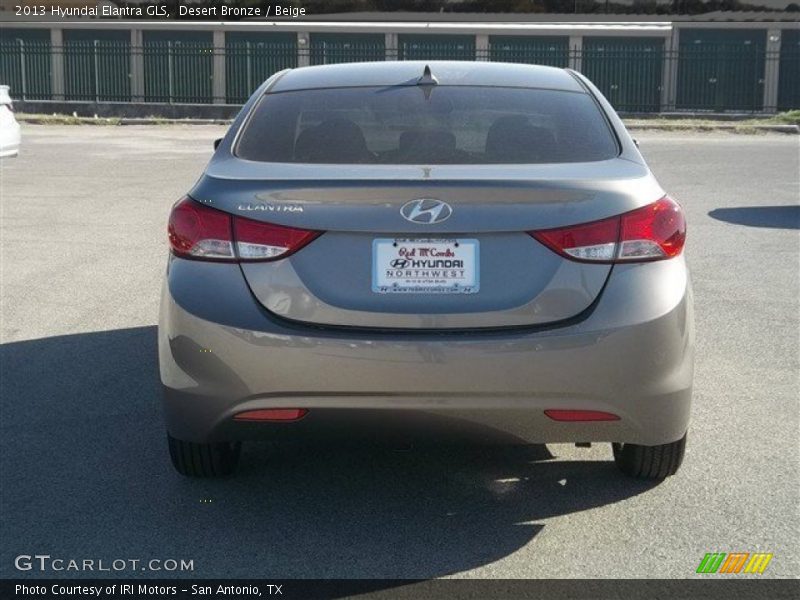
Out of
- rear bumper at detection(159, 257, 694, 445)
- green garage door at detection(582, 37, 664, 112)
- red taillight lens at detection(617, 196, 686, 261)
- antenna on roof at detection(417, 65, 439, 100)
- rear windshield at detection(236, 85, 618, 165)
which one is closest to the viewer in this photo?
rear bumper at detection(159, 257, 694, 445)

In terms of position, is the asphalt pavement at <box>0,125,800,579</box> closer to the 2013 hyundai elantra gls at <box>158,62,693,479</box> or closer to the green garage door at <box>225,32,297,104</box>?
the 2013 hyundai elantra gls at <box>158,62,693,479</box>

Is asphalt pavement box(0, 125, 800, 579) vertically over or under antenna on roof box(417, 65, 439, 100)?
under

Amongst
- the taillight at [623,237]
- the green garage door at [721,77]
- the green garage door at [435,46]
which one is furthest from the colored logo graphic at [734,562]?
the green garage door at [435,46]

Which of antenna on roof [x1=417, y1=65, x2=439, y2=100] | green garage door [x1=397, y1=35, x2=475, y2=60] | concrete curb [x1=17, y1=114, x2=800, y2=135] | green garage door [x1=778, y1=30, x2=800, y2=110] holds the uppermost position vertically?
antenna on roof [x1=417, y1=65, x2=439, y2=100]

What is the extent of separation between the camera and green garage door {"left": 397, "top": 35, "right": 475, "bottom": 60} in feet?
129

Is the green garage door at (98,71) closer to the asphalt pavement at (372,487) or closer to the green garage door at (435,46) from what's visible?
the green garage door at (435,46)

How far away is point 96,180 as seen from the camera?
17.5 metres

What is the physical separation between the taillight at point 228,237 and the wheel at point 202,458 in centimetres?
81

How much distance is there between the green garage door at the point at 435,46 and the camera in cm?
3931

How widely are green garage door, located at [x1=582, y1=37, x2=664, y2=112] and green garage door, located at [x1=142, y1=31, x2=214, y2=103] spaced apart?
11.1 metres

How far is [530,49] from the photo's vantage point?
39219 millimetres

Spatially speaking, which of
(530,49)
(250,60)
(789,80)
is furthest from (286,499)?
(789,80)

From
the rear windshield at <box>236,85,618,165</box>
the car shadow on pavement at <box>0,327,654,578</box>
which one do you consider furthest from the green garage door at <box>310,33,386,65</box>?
the rear windshield at <box>236,85,618,165</box>

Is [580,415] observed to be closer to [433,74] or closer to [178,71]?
[433,74]
